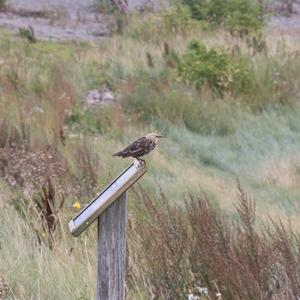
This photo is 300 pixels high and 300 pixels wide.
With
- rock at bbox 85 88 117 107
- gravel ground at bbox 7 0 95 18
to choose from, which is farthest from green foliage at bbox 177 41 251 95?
gravel ground at bbox 7 0 95 18

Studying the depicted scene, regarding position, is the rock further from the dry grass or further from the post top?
the post top

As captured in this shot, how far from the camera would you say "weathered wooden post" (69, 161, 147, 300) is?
280 cm

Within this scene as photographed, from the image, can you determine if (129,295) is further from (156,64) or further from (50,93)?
(156,64)

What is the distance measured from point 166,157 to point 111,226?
188 inches

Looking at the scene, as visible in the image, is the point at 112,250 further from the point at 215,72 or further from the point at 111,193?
the point at 215,72

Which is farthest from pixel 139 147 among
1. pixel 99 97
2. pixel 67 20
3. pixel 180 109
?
pixel 67 20

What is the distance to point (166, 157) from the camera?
7.63 metres

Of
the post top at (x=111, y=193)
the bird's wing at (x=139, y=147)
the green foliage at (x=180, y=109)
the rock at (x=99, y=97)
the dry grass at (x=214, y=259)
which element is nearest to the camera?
the post top at (x=111, y=193)

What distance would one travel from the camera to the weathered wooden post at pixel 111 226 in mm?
2801

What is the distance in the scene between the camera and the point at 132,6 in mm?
19984

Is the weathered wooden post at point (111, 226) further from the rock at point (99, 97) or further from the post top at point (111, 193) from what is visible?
the rock at point (99, 97)

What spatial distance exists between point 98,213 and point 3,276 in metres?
1.39

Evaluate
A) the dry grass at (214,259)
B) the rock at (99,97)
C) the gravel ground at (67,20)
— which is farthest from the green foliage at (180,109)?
the gravel ground at (67,20)

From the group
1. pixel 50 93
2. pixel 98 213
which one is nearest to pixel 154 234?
pixel 98 213
